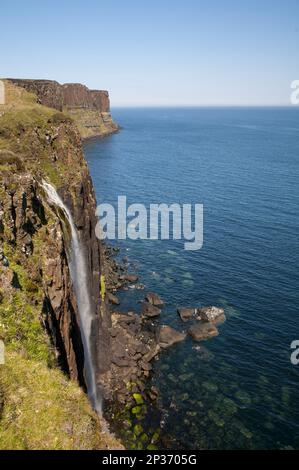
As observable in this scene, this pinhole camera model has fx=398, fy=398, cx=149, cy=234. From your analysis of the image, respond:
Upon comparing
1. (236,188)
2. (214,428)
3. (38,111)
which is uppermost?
(38,111)

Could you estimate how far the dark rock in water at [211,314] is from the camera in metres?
62.8

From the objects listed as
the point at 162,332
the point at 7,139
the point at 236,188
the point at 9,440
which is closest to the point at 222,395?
the point at 162,332

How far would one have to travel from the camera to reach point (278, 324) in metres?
60.8

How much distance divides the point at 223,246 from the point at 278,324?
29.4 m

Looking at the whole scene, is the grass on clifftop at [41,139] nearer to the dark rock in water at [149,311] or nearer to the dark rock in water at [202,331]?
the dark rock in water at [149,311]

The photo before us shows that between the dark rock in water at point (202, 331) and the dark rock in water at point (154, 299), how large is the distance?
8337 mm

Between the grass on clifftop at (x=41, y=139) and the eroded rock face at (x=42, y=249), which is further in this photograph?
the grass on clifftop at (x=41, y=139)

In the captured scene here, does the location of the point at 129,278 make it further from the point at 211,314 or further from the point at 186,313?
the point at 211,314

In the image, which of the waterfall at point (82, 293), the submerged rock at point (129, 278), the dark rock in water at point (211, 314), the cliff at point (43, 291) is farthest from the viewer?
the submerged rock at point (129, 278)

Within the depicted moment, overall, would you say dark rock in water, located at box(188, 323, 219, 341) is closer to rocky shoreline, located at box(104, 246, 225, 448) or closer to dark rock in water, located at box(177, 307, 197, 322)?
rocky shoreline, located at box(104, 246, 225, 448)

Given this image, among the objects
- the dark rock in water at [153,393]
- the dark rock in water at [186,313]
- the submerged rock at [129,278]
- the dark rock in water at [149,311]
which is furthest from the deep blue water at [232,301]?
the submerged rock at [129,278]

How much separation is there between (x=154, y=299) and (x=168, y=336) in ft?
33.8

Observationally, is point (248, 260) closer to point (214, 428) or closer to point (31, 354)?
point (214, 428)

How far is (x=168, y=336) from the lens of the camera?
193 feet
